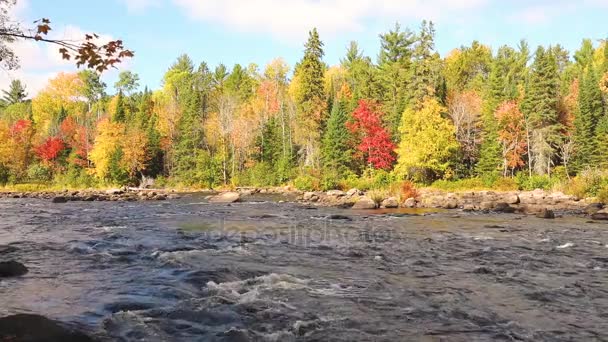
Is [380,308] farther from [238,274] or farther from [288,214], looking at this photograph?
[288,214]

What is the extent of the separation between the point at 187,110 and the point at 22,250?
46.1 m

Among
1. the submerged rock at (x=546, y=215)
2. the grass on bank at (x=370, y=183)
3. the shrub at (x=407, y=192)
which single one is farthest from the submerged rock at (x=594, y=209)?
the shrub at (x=407, y=192)

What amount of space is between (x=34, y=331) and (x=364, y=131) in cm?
4455

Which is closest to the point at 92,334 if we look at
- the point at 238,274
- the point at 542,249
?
the point at 238,274

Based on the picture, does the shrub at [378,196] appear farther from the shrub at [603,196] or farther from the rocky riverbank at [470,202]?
the shrub at [603,196]

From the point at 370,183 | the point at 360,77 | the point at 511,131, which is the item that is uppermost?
the point at 360,77

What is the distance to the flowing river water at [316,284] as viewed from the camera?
19.9 feet

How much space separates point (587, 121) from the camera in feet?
141

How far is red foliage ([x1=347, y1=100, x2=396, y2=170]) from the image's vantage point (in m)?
46.4

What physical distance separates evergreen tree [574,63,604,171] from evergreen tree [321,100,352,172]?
2177 cm

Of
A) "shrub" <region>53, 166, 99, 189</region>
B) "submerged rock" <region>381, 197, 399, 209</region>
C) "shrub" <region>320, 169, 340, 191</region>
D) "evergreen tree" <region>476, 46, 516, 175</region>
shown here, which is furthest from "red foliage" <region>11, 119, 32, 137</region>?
"evergreen tree" <region>476, 46, 516, 175</region>

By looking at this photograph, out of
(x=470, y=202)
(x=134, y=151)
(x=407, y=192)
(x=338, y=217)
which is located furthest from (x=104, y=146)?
(x=470, y=202)

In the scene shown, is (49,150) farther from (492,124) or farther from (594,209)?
(594,209)

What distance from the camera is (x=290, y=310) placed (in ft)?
22.3
